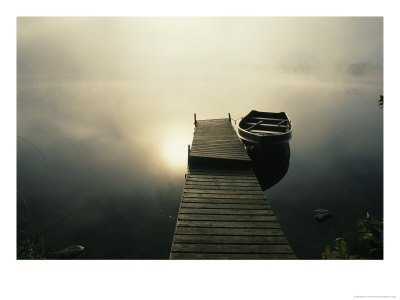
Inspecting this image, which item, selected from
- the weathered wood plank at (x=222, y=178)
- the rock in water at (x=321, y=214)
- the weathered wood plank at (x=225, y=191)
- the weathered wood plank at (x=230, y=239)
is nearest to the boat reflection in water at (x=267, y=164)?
Result: the rock in water at (x=321, y=214)

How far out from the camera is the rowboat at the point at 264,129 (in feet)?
38.1

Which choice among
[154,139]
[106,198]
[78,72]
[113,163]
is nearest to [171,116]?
[154,139]

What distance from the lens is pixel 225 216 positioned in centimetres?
570

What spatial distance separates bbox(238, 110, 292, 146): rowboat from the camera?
1162cm

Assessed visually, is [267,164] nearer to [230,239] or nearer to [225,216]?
[225,216]

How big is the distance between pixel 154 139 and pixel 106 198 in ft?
26.9

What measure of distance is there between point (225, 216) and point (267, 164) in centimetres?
720

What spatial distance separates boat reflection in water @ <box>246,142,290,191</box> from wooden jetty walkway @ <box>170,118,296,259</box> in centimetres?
271

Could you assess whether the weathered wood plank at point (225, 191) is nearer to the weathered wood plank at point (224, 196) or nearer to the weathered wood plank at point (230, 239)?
the weathered wood plank at point (224, 196)

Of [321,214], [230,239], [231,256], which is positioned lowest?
[321,214]

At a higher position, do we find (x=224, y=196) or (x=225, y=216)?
(x=224, y=196)

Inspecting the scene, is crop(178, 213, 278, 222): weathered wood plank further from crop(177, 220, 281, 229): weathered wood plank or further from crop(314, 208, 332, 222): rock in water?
crop(314, 208, 332, 222): rock in water

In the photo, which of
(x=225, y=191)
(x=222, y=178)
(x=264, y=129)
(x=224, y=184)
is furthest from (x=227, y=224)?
(x=264, y=129)
